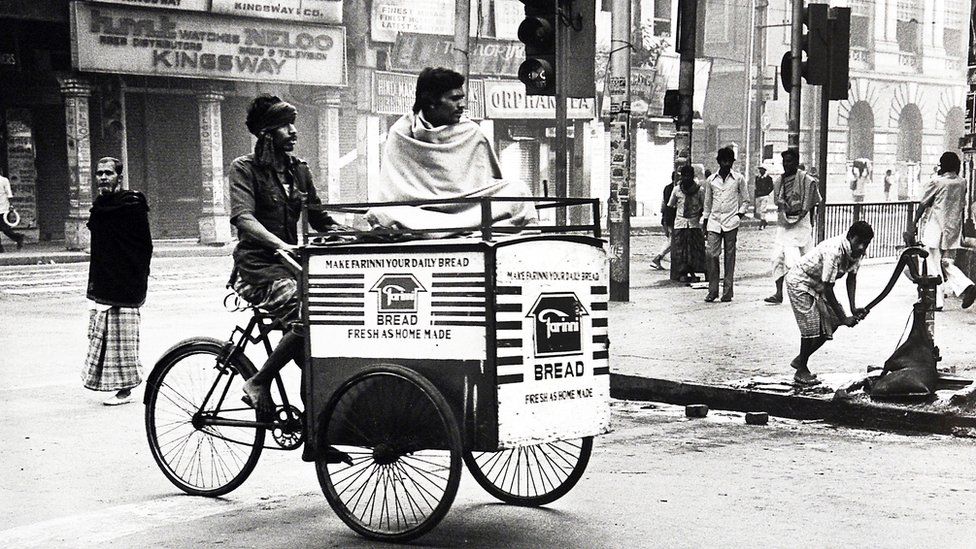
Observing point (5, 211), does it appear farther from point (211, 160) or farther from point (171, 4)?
point (171, 4)

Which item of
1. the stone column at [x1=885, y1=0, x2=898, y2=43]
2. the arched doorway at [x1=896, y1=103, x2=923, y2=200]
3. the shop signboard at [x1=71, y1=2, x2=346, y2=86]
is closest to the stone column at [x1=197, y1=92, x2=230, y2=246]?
the shop signboard at [x1=71, y1=2, x2=346, y2=86]

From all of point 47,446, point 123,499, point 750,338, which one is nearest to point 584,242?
point 123,499

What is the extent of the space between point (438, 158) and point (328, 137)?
24466mm

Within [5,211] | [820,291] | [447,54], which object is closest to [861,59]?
[447,54]

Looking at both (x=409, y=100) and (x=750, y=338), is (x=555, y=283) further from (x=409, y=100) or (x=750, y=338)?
(x=409, y=100)

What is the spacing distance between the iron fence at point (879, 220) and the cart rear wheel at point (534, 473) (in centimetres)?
1411

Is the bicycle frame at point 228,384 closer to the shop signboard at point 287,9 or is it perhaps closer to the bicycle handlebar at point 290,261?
the bicycle handlebar at point 290,261

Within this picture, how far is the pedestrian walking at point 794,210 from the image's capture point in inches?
531

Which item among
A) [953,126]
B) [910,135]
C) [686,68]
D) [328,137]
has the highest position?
[953,126]

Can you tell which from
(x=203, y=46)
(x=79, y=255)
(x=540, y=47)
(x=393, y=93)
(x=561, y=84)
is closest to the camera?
(x=540, y=47)

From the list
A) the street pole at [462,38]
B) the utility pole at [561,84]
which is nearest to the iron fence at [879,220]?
the street pole at [462,38]

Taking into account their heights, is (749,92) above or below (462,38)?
above

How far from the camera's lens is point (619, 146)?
13820 mm

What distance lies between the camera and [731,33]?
41719mm
